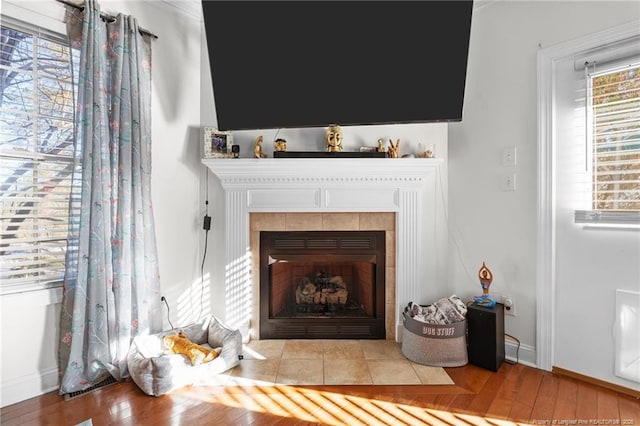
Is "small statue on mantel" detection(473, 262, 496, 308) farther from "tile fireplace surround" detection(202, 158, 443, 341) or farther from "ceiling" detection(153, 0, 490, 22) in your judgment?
"ceiling" detection(153, 0, 490, 22)

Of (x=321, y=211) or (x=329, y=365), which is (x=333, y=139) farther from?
(x=329, y=365)

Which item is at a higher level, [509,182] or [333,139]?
[333,139]

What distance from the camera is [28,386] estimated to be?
5.96 ft

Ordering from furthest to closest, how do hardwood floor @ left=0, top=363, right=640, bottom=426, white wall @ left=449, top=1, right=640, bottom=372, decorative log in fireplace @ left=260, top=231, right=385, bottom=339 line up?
decorative log in fireplace @ left=260, top=231, right=385, bottom=339 < white wall @ left=449, top=1, right=640, bottom=372 < hardwood floor @ left=0, top=363, right=640, bottom=426

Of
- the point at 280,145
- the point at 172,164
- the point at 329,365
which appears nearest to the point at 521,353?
the point at 329,365

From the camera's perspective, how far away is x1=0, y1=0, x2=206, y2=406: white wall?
189 cm

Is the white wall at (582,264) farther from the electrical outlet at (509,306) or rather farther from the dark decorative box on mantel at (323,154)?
the dark decorative box on mantel at (323,154)

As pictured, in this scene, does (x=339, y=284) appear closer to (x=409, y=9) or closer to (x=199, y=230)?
(x=199, y=230)

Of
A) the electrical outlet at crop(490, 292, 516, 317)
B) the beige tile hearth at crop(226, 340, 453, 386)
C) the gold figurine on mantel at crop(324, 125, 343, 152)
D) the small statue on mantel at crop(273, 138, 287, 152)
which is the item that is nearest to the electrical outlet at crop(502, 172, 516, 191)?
the electrical outlet at crop(490, 292, 516, 317)

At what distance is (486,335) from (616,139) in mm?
1313

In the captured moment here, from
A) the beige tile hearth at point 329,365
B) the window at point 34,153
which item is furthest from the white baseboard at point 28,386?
the beige tile hearth at point 329,365

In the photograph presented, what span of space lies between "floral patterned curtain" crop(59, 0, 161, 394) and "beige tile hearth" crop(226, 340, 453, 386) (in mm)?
731

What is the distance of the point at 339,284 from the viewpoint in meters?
2.73

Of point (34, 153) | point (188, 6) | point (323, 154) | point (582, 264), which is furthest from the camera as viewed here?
point (188, 6)
